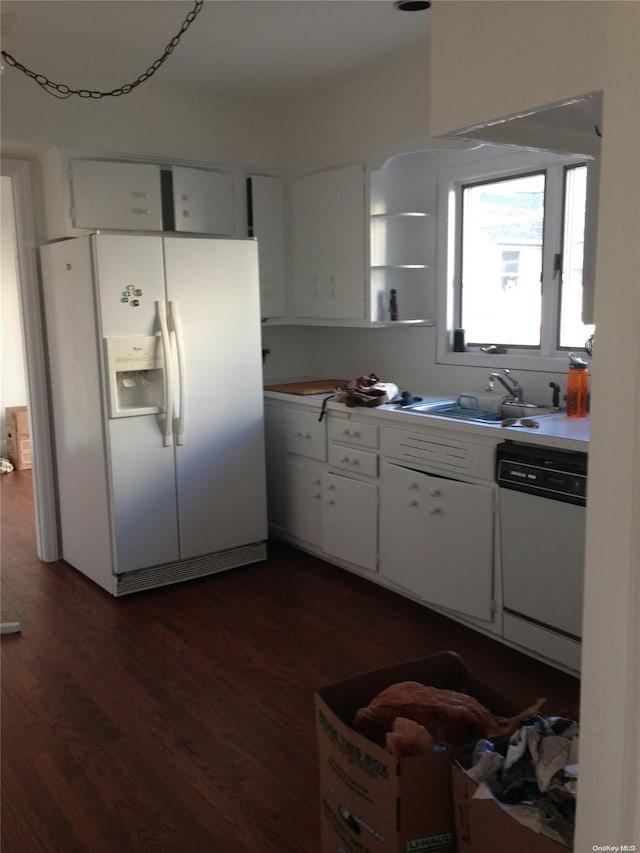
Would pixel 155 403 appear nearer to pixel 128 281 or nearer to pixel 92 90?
pixel 128 281

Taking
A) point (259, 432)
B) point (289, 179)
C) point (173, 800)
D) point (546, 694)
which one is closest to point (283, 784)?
point (173, 800)

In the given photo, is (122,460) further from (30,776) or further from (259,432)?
(30,776)

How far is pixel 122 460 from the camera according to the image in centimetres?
376

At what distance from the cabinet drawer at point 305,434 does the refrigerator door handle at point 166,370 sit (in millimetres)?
744

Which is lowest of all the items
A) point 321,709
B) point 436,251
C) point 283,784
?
point 283,784

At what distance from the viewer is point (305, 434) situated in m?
4.21

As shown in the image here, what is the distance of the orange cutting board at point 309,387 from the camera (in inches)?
171

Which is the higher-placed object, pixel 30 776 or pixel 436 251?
pixel 436 251

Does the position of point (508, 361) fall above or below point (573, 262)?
below

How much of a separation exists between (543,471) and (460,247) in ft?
5.47

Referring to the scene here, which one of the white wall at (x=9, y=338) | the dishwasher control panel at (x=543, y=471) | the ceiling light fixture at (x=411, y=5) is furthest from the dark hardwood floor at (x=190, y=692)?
the white wall at (x=9, y=338)

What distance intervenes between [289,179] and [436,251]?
1.09 metres

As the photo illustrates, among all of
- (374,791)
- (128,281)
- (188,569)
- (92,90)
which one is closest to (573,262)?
(128,281)

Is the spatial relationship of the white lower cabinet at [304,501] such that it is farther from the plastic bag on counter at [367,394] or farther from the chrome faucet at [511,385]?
the chrome faucet at [511,385]
